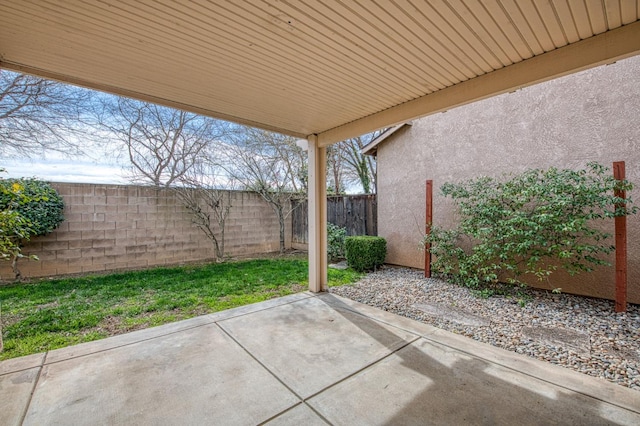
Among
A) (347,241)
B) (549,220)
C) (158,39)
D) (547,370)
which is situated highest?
(158,39)

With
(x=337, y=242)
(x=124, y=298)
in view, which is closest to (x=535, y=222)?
(x=337, y=242)

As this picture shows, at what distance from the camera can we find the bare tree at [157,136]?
654cm

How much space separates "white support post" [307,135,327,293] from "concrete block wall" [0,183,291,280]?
3793 mm

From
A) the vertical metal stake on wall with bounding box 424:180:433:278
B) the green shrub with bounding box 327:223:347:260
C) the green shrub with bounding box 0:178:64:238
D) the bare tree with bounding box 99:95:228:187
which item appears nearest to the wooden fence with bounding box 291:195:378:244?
the green shrub with bounding box 327:223:347:260

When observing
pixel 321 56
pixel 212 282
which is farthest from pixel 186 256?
pixel 321 56

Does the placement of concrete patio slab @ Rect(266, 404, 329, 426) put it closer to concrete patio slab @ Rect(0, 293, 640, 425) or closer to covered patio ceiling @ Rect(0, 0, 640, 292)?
concrete patio slab @ Rect(0, 293, 640, 425)

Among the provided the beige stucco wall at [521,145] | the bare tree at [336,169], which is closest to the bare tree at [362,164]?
the bare tree at [336,169]

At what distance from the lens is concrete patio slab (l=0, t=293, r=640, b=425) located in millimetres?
1866

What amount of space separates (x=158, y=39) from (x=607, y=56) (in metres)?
3.47

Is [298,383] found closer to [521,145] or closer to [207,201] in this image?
[521,145]

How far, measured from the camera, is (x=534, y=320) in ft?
11.7

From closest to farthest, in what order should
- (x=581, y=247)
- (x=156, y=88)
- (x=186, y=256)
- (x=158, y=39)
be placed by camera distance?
(x=158, y=39) < (x=156, y=88) < (x=581, y=247) < (x=186, y=256)

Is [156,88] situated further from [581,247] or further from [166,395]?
[581,247]

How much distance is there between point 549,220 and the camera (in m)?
4.09
